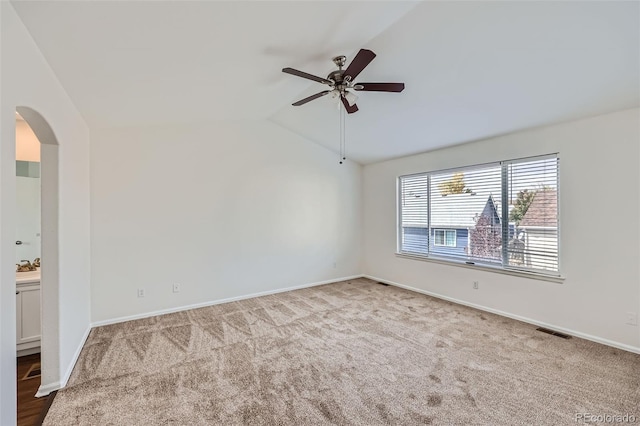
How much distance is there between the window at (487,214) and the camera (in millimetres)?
3410

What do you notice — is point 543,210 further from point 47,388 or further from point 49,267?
point 47,388

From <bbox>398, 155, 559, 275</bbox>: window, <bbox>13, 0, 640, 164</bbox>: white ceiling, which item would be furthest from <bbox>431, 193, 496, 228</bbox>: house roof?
<bbox>13, 0, 640, 164</bbox>: white ceiling

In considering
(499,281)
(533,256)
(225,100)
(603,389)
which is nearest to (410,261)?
(499,281)

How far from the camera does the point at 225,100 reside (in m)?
3.36

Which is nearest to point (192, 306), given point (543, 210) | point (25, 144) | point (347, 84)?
point (25, 144)

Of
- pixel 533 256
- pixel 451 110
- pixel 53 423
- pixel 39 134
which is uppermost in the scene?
pixel 451 110

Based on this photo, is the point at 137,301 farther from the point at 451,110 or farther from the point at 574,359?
the point at 574,359

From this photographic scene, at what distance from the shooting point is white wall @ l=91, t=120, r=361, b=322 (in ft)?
11.6

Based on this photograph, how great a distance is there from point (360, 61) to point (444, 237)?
3412 millimetres

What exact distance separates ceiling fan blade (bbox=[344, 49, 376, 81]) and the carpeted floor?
2.56 m

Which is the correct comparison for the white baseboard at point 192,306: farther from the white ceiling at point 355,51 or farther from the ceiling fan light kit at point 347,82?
the ceiling fan light kit at point 347,82

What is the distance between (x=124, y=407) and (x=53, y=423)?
0.40 meters

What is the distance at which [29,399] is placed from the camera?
7.13 ft

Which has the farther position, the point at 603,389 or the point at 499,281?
the point at 499,281
